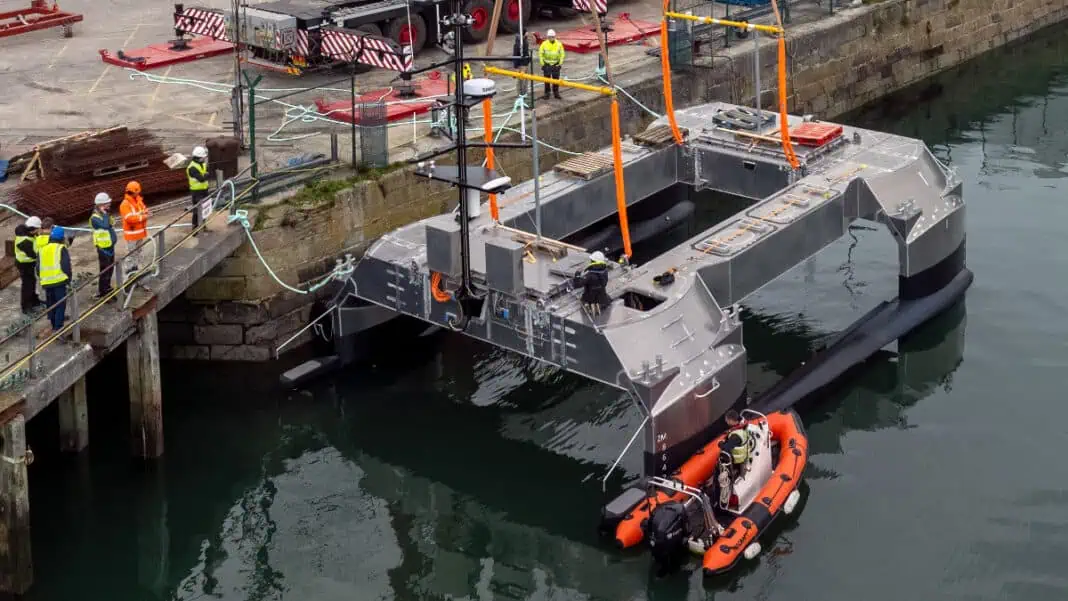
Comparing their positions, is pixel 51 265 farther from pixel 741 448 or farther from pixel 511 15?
pixel 511 15

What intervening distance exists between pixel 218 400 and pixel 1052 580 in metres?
12.2

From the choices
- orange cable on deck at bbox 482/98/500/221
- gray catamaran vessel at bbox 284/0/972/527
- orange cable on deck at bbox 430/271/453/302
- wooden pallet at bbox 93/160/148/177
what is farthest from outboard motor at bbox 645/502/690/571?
wooden pallet at bbox 93/160/148/177

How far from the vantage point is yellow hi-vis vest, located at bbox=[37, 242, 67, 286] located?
21.0 metres

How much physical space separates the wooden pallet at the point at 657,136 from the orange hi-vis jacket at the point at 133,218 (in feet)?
30.7

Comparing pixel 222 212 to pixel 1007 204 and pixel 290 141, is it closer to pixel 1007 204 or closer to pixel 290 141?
pixel 290 141

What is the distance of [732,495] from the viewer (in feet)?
67.4

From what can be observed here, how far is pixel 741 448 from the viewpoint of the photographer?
67.1 ft

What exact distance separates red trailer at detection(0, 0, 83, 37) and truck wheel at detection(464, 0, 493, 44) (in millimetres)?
8655

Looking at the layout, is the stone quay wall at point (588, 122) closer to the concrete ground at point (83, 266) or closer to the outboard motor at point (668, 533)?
the concrete ground at point (83, 266)

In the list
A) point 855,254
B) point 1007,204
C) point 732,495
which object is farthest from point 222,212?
point 1007,204

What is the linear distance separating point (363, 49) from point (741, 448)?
552 inches

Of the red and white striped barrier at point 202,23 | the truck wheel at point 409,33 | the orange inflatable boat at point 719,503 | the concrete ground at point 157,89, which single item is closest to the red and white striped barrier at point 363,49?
the concrete ground at point 157,89

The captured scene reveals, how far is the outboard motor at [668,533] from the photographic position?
19438 mm

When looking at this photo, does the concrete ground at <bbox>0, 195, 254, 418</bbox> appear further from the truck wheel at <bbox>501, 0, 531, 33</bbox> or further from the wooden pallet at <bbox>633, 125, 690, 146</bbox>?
the truck wheel at <bbox>501, 0, 531, 33</bbox>
